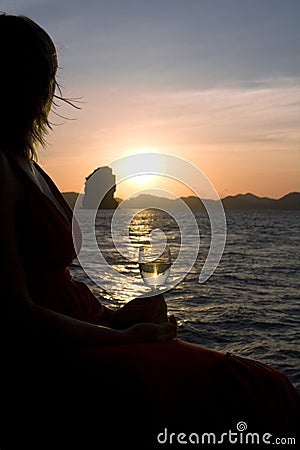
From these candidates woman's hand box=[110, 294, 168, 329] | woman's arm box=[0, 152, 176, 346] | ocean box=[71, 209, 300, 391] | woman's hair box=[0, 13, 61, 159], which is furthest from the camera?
ocean box=[71, 209, 300, 391]

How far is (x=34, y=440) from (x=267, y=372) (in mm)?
881

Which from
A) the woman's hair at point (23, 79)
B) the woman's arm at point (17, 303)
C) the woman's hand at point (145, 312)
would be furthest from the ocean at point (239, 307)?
the woman's hair at point (23, 79)

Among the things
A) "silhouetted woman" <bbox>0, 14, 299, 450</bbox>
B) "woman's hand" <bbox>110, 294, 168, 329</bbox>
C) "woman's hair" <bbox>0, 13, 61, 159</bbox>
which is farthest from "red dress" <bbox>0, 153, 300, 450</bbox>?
"woman's hand" <bbox>110, 294, 168, 329</bbox>

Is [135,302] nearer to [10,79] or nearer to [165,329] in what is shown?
[165,329]

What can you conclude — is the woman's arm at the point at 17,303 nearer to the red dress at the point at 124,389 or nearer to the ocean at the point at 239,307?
the red dress at the point at 124,389

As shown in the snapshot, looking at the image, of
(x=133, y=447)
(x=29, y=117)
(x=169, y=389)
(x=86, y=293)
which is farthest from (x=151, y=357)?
(x=29, y=117)

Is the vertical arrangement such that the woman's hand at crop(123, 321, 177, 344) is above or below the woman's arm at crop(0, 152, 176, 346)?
below

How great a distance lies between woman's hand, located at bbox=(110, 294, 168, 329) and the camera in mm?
2311

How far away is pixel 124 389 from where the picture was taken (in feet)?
6.05

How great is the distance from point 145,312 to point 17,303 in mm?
661

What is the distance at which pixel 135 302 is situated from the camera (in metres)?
2.37

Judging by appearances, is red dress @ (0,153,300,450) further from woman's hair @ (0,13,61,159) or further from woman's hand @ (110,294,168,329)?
woman's hand @ (110,294,168,329)

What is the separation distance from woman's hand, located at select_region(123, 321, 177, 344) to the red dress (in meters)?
0.06

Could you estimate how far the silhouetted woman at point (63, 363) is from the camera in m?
1.84
